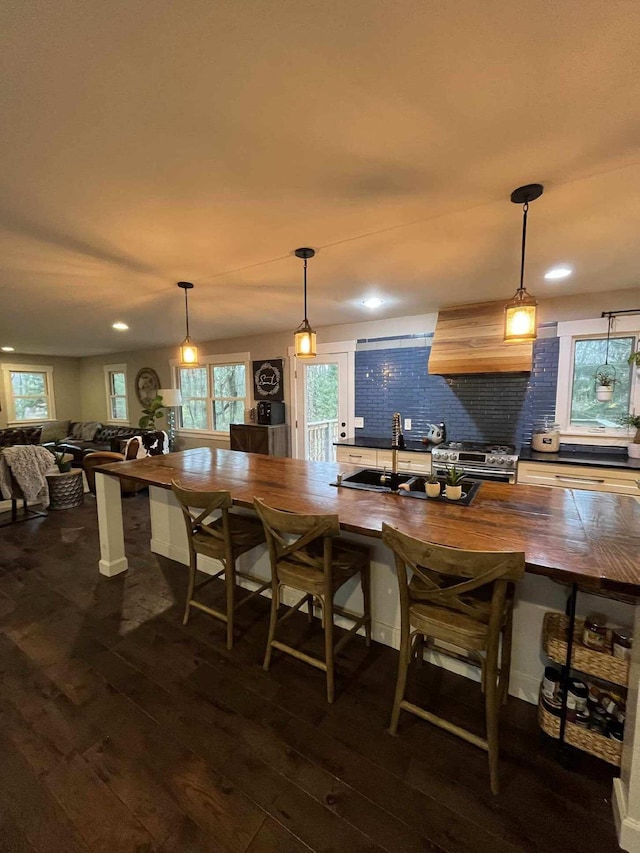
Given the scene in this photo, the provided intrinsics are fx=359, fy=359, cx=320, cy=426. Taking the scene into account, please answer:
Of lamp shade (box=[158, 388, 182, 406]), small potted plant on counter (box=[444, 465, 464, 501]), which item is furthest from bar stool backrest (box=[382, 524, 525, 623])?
lamp shade (box=[158, 388, 182, 406])

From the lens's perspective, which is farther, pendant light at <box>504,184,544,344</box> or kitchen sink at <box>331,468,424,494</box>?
kitchen sink at <box>331,468,424,494</box>

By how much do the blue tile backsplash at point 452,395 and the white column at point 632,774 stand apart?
2853 millimetres

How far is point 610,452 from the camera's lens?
10.9 feet

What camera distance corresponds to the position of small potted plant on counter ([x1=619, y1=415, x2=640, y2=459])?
311 cm

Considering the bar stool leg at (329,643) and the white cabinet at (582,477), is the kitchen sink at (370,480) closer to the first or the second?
the bar stool leg at (329,643)

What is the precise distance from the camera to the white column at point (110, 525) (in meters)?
2.77

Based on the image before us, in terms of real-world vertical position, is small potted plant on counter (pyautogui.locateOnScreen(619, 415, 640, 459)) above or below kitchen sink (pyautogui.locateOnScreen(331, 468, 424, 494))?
above

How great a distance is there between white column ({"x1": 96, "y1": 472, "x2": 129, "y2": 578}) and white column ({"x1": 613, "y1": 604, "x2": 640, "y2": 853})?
10.1ft

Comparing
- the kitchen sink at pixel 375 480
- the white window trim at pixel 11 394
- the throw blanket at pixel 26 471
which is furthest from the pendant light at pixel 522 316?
the white window trim at pixel 11 394

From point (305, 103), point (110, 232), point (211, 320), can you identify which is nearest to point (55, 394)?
point (211, 320)

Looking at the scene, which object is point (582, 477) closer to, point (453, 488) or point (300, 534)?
point (453, 488)

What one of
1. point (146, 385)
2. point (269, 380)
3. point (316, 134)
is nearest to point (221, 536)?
point (316, 134)

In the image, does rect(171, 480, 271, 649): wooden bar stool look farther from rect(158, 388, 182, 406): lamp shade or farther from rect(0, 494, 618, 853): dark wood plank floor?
rect(158, 388, 182, 406): lamp shade

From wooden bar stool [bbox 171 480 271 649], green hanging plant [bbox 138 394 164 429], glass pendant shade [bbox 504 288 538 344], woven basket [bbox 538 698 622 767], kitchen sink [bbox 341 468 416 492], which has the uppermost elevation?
glass pendant shade [bbox 504 288 538 344]
